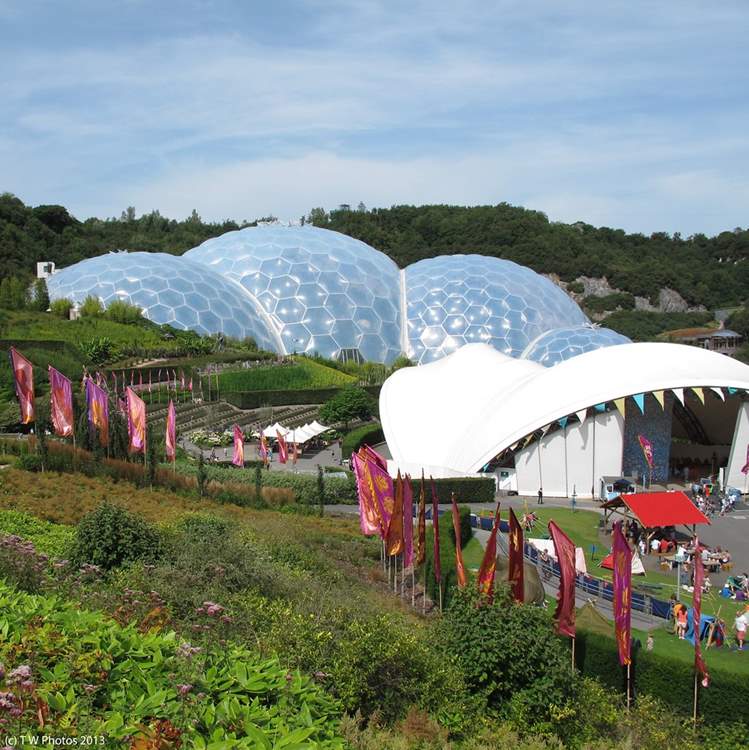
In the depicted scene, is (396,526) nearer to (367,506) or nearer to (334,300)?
(367,506)

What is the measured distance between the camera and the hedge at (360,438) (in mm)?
33469

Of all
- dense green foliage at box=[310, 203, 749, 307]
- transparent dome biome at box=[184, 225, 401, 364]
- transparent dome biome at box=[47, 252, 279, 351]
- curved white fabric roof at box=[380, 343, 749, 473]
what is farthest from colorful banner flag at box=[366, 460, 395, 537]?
dense green foliage at box=[310, 203, 749, 307]

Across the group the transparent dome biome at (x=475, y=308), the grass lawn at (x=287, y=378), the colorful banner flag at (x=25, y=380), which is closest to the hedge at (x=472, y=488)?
the colorful banner flag at (x=25, y=380)

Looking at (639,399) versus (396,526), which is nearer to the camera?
(396,526)

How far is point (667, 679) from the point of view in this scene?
1183 cm

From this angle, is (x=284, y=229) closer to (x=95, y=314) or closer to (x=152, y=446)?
(x=95, y=314)

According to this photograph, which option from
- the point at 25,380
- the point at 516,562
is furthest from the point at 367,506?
the point at 25,380

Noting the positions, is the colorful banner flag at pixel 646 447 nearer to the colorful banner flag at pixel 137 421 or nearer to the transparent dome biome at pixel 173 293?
the colorful banner flag at pixel 137 421

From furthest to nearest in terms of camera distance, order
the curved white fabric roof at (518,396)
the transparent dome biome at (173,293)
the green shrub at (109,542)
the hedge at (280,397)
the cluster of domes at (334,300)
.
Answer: the cluster of domes at (334,300) < the transparent dome biome at (173,293) < the hedge at (280,397) < the curved white fabric roof at (518,396) < the green shrub at (109,542)

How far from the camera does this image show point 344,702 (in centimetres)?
Answer: 843

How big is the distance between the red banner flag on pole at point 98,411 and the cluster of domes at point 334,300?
26329mm

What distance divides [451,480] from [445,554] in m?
9.99

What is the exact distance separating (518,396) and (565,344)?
74.9ft

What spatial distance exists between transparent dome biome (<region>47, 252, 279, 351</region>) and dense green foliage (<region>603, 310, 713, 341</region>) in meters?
40.6
